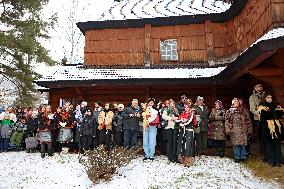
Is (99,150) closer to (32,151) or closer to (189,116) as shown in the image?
(189,116)

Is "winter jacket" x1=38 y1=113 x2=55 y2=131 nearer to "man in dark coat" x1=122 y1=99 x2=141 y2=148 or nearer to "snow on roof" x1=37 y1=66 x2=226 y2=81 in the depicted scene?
"snow on roof" x1=37 y1=66 x2=226 y2=81

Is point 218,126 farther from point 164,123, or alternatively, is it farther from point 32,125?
point 32,125

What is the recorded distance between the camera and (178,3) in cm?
1559

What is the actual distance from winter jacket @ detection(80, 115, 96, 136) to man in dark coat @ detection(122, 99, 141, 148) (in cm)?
110

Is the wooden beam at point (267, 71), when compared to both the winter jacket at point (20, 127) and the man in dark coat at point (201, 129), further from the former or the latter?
the winter jacket at point (20, 127)

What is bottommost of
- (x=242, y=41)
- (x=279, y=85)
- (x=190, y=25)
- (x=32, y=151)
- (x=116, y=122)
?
(x=32, y=151)

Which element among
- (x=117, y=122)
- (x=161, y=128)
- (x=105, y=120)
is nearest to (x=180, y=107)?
(x=161, y=128)

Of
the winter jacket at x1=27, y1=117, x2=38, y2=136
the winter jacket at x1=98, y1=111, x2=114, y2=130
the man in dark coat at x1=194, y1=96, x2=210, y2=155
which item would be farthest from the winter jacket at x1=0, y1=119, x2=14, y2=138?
the man in dark coat at x1=194, y1=96, x2=210, y2=155

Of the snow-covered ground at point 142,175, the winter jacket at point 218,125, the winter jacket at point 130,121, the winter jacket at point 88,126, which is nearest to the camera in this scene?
the snow-covered ground at point 142,175

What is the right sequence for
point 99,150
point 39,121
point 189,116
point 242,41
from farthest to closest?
point 242,41
point 39,121
point 189,116
point 99,150

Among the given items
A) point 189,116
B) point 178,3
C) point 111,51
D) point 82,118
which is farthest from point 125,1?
point 189,116

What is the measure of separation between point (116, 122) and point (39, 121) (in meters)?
2.73

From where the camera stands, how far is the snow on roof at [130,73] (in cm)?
1204

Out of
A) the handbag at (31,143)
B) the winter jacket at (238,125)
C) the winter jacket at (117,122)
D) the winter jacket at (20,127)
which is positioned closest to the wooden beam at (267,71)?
the winter jacket at (238,125)
